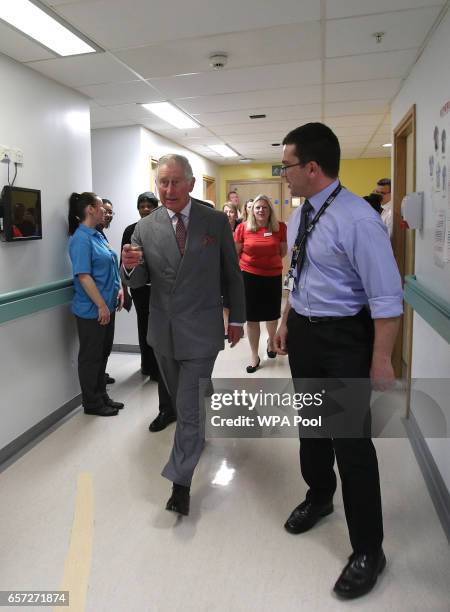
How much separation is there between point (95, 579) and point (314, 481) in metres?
1.01

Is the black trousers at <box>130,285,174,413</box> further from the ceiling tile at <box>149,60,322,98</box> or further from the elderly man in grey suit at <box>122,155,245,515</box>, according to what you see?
the ceiling tile at <box>149,60,322,98</box>

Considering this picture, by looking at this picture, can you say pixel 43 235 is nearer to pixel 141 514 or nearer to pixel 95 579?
→ pixel 141 514

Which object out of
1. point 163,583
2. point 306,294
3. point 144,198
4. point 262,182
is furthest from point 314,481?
point 262,182

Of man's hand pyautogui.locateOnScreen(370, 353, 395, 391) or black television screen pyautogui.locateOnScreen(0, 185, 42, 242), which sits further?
black television screen pyautogui.locateOnScreen(0, 185, 42, 242)

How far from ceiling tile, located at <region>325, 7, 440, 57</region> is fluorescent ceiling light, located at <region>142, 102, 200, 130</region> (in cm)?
177

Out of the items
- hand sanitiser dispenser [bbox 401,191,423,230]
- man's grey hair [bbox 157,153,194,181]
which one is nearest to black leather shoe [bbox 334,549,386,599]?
man's grey hair [bbox 157,153,194,181]

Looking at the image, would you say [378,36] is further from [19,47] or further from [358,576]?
[358,576]

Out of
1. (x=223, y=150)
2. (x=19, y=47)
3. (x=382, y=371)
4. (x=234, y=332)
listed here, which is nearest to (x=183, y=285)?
(x=234, y=332)

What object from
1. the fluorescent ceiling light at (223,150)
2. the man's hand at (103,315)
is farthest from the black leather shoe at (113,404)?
the fluorescent ceiling light at (223,150)

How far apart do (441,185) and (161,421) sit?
2.27 metres

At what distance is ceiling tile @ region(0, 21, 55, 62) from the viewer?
2.60 meters

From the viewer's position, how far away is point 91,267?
3.32 meters

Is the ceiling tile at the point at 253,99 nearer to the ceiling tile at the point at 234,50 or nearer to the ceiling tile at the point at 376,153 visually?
the ceiling tile at the point at 234,50

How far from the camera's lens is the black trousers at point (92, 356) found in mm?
3404
